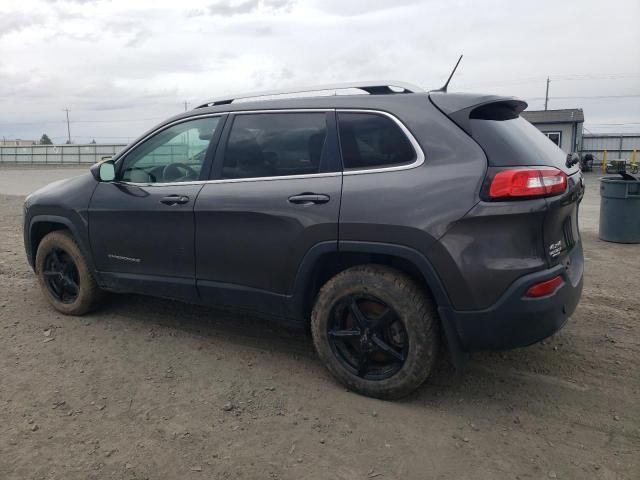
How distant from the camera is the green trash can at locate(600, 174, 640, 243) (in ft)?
25.3

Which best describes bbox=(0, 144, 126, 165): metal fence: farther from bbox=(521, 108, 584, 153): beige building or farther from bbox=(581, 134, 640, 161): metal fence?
bbox=(581, 134, 640, 161): metal fence

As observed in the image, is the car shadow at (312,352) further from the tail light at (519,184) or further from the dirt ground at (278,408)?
the tail light at (519,184)

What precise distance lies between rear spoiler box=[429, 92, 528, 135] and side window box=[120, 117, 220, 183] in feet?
5.45

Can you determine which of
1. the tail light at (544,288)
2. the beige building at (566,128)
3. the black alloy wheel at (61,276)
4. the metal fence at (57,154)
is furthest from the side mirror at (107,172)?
the metal fence at (57,154)

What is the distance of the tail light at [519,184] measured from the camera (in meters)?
2.82

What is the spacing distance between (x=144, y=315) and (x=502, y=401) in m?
3.10

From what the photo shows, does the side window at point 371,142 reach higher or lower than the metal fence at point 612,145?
lower

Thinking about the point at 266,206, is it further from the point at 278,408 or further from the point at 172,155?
the point at 278,408

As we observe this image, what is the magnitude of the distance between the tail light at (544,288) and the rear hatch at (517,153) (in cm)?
10

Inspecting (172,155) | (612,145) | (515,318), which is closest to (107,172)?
(172,155)

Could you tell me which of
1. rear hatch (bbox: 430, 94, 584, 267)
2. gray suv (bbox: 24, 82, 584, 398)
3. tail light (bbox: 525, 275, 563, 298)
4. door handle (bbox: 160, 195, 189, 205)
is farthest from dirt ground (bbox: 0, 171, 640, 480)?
door handle (bbox: 160, 195, 189, 205)

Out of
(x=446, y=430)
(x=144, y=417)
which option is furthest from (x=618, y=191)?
(x=144, y=417)

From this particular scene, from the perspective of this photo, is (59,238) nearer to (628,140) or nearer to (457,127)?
(457,127)

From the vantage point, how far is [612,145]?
3225 cm
